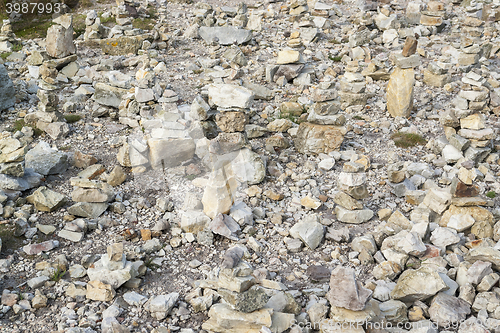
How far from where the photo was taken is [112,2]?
60.4ft

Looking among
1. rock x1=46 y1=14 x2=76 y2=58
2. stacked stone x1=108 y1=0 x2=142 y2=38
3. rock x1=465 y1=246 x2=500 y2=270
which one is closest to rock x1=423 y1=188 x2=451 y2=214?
rock x1=465 y1=246 x2=500 y2=270

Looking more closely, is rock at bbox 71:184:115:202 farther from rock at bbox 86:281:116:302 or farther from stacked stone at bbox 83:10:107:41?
stacked stone at bbox 83:10:107:41

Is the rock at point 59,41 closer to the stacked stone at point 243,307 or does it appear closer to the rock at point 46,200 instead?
the rock at point 46,200

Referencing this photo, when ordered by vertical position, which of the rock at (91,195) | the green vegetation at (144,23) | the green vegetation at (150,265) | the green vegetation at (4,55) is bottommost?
the green vegetation at (150,265)

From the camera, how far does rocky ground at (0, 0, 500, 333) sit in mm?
5742

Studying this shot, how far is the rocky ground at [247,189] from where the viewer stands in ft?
18.8

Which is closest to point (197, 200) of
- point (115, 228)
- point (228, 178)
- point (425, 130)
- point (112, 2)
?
point (228, 178)

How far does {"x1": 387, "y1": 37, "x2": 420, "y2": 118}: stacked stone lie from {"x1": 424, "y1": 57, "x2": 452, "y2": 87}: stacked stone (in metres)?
1.88

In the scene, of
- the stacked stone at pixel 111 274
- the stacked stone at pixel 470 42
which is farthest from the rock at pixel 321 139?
the stacked stone at pixel 470 42

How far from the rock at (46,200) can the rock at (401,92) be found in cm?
769

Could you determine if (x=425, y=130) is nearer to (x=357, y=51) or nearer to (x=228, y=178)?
(x=357, y=51)

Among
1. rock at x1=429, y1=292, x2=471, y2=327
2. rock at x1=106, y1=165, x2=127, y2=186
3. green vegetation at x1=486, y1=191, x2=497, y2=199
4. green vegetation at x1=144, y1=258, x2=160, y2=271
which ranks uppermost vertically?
rock at x1=106, y1=165, x2=127, y2=186

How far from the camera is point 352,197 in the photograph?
26.0 ft

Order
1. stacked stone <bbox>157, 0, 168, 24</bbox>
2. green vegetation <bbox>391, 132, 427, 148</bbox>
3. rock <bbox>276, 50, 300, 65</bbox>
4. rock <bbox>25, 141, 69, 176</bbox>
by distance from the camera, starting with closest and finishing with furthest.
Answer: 1. rock <bbox>25, 141, 69, 176</bbox>
2. green vegetation <bbox>391, 132, 427, 148</bbox>
3. rock <bbox>276, 50, 300, 65</bbox>
4. stacked stone <bbox>157, 0, 168, 24</bbox>
